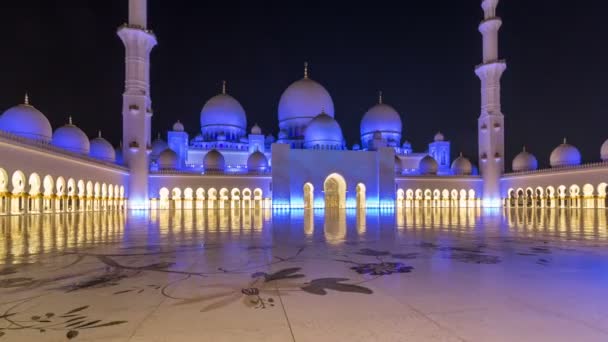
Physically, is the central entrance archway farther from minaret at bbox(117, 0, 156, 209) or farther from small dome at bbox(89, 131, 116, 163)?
small dome at bbox(89, 131, 116, 163)

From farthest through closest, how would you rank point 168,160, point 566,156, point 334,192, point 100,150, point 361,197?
point 566,156 → point 334,192 → point 168,160 → point 361,197 → point 100,150

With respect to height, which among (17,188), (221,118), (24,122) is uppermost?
(221,118)

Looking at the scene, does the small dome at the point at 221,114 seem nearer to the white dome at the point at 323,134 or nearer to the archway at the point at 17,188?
the white dome at the point at 323,134

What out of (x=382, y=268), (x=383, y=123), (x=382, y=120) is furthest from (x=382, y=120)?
(x=382, y=268)

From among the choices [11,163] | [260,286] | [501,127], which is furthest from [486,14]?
[260,286]

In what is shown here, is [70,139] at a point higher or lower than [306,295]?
higher

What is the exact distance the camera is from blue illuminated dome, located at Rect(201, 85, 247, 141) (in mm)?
32594

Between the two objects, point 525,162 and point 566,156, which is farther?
point 525,162

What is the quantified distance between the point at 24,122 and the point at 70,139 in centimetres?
274

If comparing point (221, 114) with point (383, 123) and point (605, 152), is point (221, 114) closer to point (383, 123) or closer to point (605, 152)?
point (383, 123)

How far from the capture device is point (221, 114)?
107ft

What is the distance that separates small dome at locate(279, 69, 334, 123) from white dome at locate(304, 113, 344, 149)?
328 cm

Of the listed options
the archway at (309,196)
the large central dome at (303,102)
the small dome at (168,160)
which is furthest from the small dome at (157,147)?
the archway at (309,196)

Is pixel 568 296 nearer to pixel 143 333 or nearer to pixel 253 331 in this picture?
pixel 253 331
